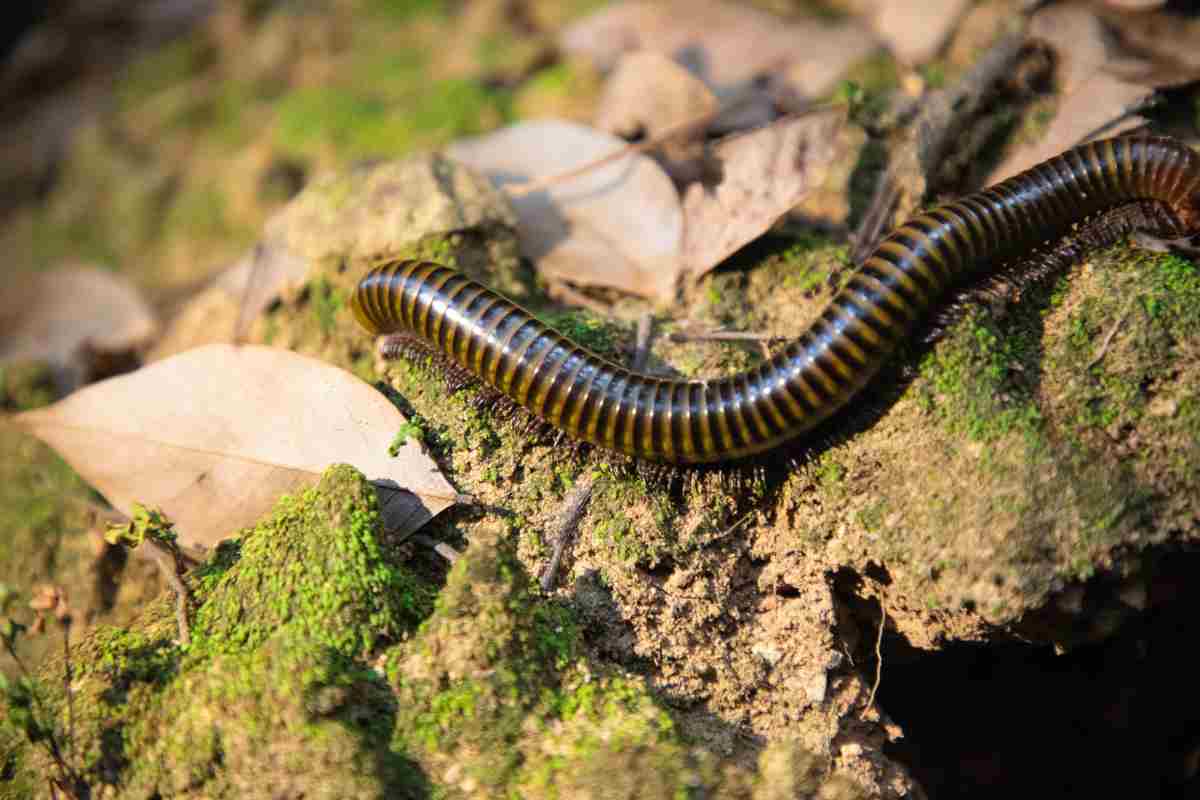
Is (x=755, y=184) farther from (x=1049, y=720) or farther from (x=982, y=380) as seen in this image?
(x=1049, y=720)

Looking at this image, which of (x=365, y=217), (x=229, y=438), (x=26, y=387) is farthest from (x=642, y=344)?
(x=26, y=387)

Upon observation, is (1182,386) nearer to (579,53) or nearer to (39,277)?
(579,53)

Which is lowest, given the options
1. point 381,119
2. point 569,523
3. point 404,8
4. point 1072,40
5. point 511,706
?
point 511,706

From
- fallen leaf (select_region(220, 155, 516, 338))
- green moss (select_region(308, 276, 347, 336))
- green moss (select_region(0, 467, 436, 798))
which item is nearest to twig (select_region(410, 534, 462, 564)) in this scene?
green moss (select_region(0, 467, 436, 798))

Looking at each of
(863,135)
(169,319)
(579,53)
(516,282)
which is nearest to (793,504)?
(516,282)

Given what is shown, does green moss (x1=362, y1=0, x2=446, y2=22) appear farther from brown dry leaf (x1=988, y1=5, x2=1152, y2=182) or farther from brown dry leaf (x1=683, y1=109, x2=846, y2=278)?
brown dry leaf (x1=988, y1=5, x2=1152, y2=182)
